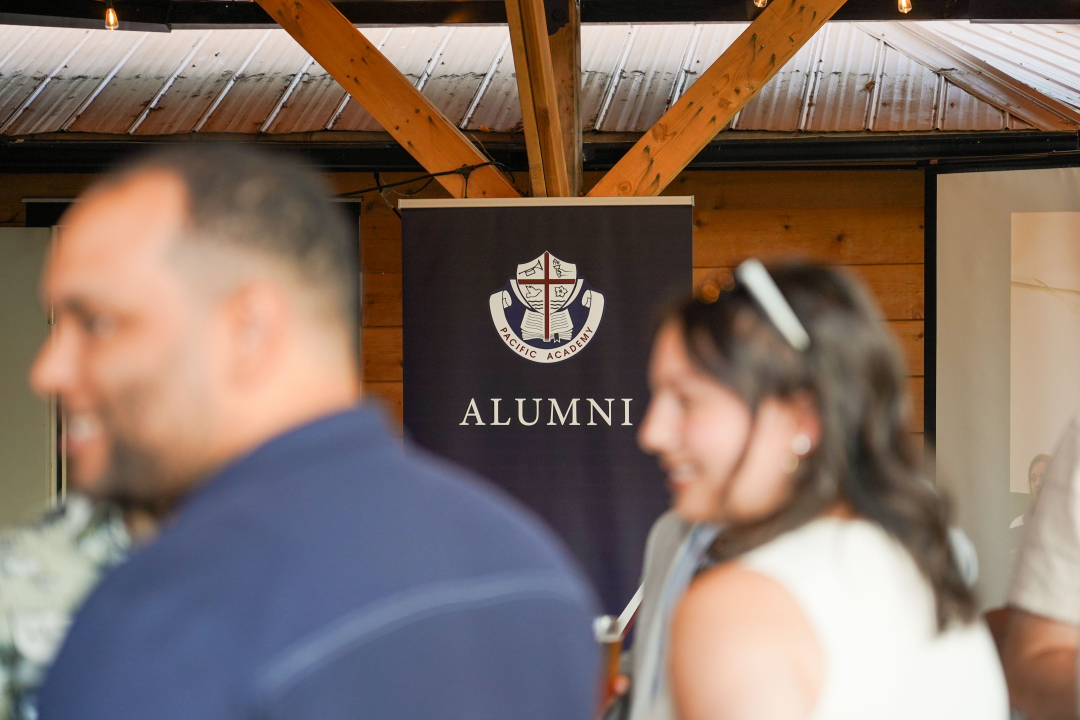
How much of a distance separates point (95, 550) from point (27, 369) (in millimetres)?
3786

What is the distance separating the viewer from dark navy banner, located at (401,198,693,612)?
11.1 ft

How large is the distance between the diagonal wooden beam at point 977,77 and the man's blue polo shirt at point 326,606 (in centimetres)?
351

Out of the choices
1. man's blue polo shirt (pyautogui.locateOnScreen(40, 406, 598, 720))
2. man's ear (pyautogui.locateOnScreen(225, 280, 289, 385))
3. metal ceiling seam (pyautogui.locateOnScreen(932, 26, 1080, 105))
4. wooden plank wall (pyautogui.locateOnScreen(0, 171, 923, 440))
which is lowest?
man's blue polo shirt (pyautogui.locateOnScreen(40, 406, 598, 720))

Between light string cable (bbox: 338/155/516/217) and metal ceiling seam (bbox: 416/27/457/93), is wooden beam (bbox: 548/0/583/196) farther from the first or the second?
metal ceiling seam (bbox: 416/27/457/93)

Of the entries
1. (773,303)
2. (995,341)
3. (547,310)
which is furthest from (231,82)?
(773,303)

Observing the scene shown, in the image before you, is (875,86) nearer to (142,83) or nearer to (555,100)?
(555,100)

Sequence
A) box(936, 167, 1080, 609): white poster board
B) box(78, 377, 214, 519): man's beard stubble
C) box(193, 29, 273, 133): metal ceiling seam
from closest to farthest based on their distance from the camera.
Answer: box(78, 377, 214, 519): man's beard stubble < box(936, 167, 1080, 609): white poster board < box(193, 29, 273, 133): metal ceiling seam

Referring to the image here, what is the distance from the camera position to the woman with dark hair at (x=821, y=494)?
851 millimetres

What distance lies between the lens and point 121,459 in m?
0.73

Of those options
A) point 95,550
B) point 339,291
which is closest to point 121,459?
point 339,291

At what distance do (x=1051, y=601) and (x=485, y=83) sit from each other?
3.35 m

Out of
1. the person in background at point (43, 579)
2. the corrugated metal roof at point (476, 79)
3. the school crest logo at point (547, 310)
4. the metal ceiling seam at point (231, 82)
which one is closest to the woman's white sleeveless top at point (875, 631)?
the person in background at point (43, 579)

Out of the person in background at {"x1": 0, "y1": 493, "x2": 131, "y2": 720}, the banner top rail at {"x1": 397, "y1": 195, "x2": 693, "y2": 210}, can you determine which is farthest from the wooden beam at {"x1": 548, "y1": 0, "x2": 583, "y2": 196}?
the person in background at {"x1": 0, "y1": 493, "x2": 131, "y2": 720}

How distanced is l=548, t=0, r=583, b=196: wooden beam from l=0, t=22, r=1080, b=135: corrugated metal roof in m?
0.38
